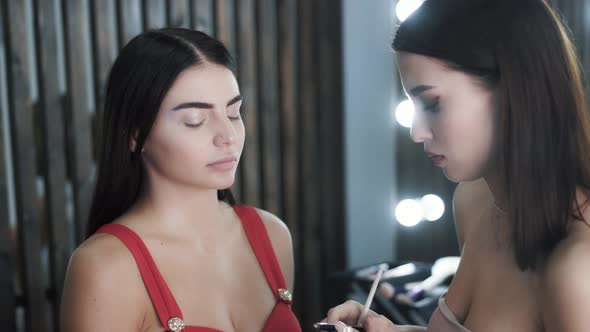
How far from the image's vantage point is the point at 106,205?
1247 millimetres

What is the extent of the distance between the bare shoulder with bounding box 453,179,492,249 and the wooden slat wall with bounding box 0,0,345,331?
125 cm

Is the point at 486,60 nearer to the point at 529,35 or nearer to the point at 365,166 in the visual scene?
the point at 529,35

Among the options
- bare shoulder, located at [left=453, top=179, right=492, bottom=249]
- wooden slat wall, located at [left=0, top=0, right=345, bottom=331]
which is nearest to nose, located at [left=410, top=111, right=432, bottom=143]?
bare shoulder, located at [left=453, top=179, right=492, bottom=249]

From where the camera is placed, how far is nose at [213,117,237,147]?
1.16 metres

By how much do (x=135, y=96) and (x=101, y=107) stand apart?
133 cm

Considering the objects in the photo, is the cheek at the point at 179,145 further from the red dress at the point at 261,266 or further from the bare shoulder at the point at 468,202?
the bare shoulder at the point at 468,202

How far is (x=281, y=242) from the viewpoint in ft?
4.71

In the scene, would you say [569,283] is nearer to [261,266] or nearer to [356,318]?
[356,318]

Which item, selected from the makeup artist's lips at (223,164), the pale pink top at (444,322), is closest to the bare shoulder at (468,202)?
the pale pink top at (444,322)

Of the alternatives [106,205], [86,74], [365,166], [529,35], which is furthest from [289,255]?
[365,166]

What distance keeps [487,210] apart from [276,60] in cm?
177

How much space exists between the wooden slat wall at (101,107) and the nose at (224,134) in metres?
0.93

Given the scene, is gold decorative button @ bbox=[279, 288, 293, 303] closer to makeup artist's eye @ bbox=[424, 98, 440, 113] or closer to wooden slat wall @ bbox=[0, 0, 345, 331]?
makeup artist's eye @ bbox=[424, 98, 440, 113]

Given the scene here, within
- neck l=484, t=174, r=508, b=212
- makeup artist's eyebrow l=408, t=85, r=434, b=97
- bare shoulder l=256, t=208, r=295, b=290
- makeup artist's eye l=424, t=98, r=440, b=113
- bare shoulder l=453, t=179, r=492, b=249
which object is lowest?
bare shoulder l=256, t=208, r=295, b=290
